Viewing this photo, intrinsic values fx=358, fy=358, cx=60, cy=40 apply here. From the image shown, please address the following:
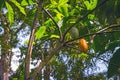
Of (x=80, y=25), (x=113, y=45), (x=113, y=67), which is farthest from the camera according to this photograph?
(x=80, y=25)

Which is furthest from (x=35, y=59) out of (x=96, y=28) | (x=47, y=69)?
(x=96, y=28)

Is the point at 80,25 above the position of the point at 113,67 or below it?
above

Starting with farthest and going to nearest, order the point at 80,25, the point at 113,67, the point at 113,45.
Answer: the point at 80,25 < the point at 113,45 < the point at 113,67

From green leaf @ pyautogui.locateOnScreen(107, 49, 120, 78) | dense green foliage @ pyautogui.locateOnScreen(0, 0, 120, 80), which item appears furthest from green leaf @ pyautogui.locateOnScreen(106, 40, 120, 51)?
green leaf @ pyautogui.locateOnScreen(107, 49, 120, 78)

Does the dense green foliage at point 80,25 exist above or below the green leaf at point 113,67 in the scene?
above

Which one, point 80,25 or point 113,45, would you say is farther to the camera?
point 80,25

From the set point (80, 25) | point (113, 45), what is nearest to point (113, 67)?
point (113, 45)

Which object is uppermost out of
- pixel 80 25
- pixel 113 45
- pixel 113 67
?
pixel 80 25

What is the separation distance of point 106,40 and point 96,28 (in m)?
0.31

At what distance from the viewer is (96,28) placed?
9.06 feet

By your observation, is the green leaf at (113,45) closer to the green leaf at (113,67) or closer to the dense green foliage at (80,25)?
the dense green foliage at (80,25)

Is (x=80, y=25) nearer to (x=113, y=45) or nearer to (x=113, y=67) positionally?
(x=113, y=45)

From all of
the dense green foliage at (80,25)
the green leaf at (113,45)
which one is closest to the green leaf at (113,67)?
the dense green foliage at (80,25)

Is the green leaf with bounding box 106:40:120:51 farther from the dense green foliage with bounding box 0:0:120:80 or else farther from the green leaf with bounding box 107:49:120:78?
the green leaf with bounding box 107:49:120:78
